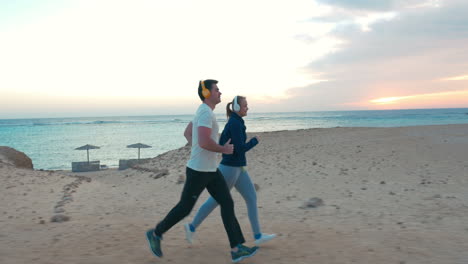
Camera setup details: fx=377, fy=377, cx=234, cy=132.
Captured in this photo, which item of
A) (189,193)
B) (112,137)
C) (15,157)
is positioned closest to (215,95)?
(189,193)

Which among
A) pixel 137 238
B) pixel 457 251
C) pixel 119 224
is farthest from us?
pixel 119 224

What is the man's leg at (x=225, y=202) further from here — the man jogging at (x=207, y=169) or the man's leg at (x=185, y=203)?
the man's leg at (x=185, y=203)

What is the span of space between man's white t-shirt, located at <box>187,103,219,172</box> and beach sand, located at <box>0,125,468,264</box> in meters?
1.13

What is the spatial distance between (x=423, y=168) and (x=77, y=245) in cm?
940

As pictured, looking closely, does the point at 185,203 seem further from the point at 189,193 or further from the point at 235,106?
the point at 235,106

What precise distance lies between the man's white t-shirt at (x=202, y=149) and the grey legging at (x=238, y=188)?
41 cm

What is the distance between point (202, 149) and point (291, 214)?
3.40 m

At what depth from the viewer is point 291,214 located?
263 inches

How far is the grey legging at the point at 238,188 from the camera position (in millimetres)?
4262

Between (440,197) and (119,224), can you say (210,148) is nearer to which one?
(119,224)

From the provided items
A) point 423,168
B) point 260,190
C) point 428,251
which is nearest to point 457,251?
point 428,251

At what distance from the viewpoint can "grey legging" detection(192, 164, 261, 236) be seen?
4262 mm

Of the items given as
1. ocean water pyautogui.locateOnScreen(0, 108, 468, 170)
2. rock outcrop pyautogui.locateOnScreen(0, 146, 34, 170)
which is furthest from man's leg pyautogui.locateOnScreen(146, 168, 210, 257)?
ocean water pyautogui.locateOnScreen(0, 108, 468, 170)

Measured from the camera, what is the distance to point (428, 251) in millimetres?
4242
